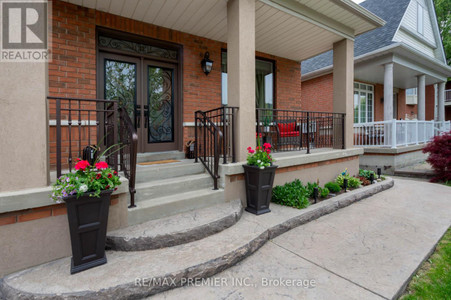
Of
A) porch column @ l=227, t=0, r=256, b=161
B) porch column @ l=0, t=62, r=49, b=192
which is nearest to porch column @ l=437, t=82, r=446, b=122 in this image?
porch column @ l=227, t=0, r=256, b=161

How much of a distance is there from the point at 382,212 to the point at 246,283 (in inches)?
111

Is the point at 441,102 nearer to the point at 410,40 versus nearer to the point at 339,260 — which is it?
the point at 410,40

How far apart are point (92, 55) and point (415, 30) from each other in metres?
11.8

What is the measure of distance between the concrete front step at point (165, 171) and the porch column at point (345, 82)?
358 cm

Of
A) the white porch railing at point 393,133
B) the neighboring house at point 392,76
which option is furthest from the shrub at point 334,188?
the white porch railing at point 393,133

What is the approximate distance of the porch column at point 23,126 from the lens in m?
1.98

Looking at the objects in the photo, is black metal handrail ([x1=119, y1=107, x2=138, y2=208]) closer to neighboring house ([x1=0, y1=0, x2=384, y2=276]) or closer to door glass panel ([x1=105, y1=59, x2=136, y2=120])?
neighboring house ([x1=0, y1=0, x2=384, y2=276])

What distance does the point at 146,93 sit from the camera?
169 inches

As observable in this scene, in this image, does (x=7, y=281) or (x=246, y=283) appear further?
(x=246, y=283)

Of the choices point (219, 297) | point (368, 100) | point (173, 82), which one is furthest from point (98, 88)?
point (368, 100)

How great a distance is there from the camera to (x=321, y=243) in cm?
266

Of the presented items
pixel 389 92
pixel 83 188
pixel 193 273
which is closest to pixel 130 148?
pixel 83 188

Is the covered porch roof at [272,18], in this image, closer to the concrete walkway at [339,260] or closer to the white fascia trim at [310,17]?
the white fascia trim at [310,17]

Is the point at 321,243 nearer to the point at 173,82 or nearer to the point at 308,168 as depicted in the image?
the point at 308,168
